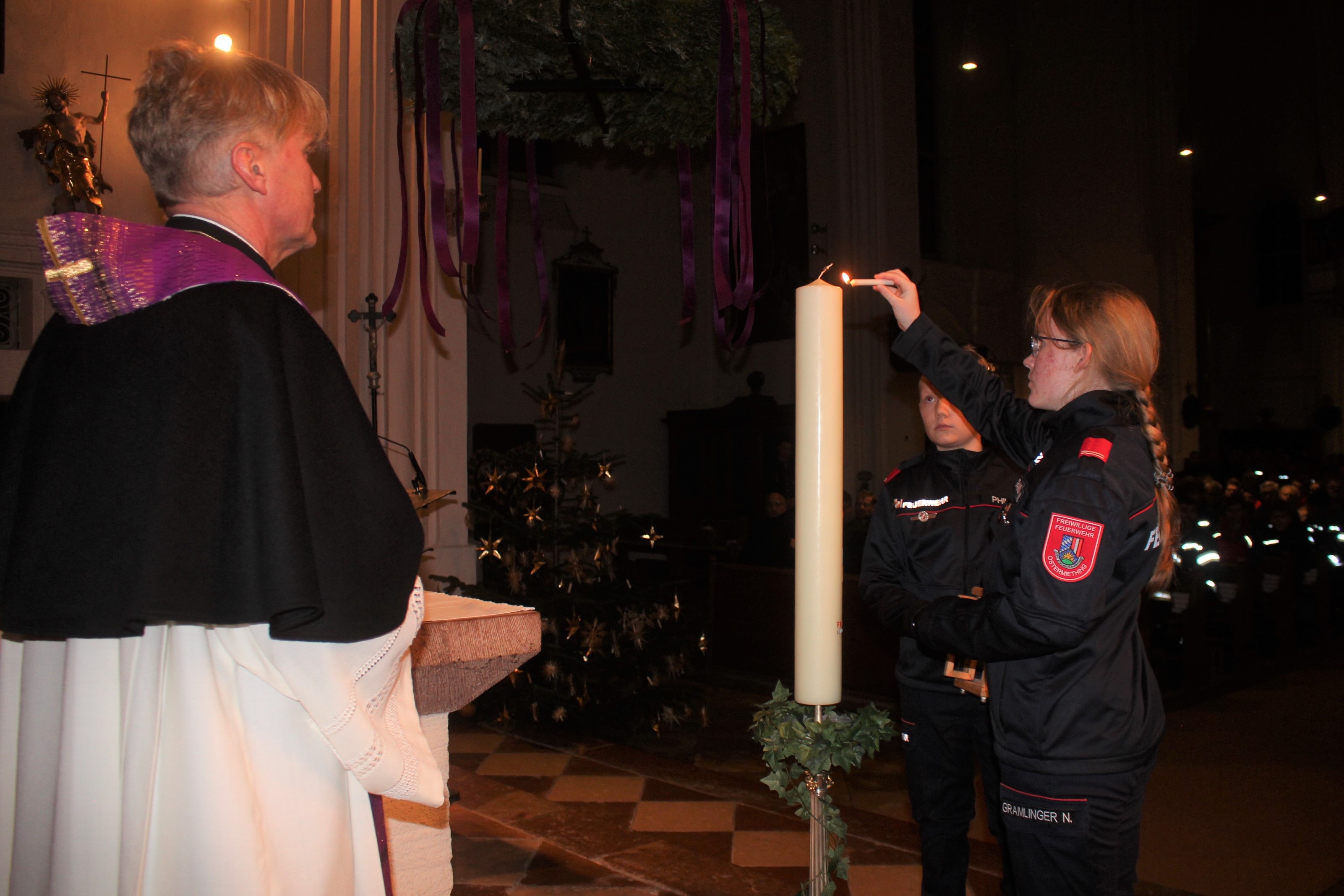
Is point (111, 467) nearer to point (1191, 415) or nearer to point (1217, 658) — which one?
point (1217, 658)

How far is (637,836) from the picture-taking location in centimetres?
306

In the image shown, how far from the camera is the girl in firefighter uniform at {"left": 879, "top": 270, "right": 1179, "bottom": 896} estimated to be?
1.50 m

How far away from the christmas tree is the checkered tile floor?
0.50 metres

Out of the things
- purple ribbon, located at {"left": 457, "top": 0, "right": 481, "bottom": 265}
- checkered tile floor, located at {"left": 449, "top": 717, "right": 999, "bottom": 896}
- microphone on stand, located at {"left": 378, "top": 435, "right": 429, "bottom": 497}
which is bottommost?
checkered tile floor, located at {"left": 449, "top": 717, "right": 999, "bottom": 896}

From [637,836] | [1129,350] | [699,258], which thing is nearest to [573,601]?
[637,836]

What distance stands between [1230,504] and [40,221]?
7.83 metres

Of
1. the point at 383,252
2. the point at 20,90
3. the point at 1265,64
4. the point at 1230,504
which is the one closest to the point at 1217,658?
the point at 1230,504

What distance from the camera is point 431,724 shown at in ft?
6.81

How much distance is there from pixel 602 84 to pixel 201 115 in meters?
0.71

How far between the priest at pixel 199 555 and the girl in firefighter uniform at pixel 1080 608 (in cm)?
90

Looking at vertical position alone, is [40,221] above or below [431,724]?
above

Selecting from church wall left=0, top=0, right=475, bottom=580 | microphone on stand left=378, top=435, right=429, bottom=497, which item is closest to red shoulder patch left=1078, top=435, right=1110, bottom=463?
microphone on stand left=378, top=435, right=429, bottom=497

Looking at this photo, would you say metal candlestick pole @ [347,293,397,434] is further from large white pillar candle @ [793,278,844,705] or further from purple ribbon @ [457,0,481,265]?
large white pillar candle @ [793,278,844,705]

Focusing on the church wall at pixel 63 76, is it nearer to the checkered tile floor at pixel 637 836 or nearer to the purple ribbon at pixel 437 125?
the checkered tile floor at pixel 637 836
